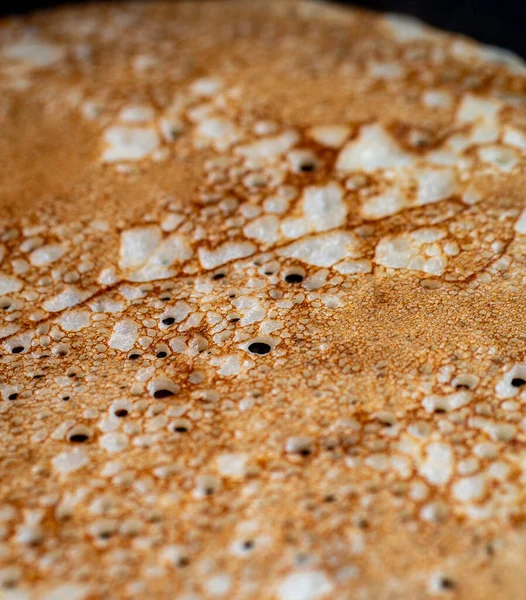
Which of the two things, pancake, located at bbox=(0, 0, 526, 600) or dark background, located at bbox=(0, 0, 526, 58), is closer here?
pancake, located at bbox=(0, 0, 526, 600)

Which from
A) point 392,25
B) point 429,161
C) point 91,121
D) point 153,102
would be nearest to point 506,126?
point 429,161

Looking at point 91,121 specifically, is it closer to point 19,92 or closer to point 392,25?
point 19,92

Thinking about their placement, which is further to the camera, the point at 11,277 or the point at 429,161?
the point at 429,161

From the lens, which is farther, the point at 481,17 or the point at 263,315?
the point at 481,17

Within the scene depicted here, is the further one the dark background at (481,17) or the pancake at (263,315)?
the dark background at (481,17)
